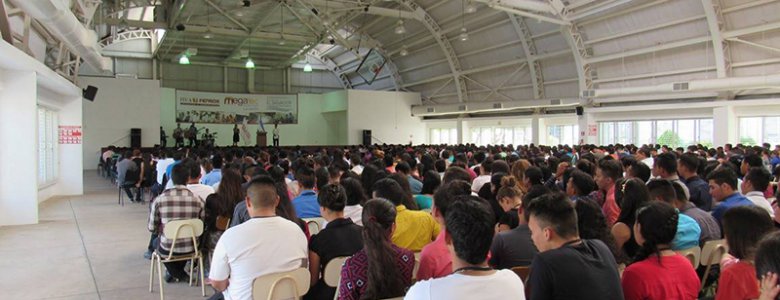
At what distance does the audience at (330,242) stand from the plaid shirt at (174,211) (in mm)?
2068

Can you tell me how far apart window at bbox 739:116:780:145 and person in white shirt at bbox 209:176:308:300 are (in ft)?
57.2

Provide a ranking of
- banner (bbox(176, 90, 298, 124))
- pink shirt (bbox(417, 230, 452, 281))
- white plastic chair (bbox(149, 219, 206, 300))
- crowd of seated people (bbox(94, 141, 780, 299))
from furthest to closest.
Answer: banner (bbox(176, 90, 298, 124)) → white plastic chair (bbox(149, 219, 206, 300)) → pink shirt (bbox(417, 230, 452, 281)) → crowd of seated people (bbox(94, 141, 780, 299))

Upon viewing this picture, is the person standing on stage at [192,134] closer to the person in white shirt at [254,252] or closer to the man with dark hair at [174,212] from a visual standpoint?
the man with dark hair at [174,212]

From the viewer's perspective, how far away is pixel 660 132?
19.3 meters

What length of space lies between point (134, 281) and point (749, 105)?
16.7m

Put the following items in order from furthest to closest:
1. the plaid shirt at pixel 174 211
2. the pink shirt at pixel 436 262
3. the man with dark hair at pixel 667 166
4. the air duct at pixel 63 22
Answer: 1. the air duct at pixel 63 22
2. the man with dark hair at pixel 667 166
3. the plaid shirt at pixel 174 211
4. the pink shirt at pixel 436 262

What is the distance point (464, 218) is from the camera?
1.98 metres

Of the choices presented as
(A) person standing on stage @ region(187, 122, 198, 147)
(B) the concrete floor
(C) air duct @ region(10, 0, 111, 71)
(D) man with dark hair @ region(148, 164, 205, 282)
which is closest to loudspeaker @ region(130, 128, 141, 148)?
(A) person standing on stage @ region(187, 122, 198, 147)

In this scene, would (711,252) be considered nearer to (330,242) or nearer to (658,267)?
(658,267)

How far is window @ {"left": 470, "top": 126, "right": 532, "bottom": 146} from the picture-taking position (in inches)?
997

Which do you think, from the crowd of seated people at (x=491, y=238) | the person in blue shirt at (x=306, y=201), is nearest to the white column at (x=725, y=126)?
the crowd of seated people at (x=491, y=238)

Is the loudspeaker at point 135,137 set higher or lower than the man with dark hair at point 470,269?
higher

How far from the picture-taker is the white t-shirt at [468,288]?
6.02 feet

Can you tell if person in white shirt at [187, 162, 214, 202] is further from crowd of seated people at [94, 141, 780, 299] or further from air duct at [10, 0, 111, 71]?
air duct at [10, 0, 111, 71]
